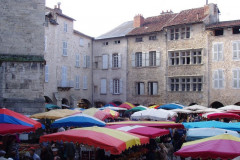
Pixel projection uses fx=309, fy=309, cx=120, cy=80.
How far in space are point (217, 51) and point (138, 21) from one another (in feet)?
31.0

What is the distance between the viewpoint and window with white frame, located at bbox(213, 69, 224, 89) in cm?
2595

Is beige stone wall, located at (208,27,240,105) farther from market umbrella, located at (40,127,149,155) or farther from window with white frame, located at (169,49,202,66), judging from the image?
market umbrella, located at (40,127,149,155)

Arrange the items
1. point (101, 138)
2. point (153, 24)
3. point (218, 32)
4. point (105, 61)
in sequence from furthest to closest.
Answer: point (105, 61)
point (153, 24)
point (218, 32)
point (101, 138)

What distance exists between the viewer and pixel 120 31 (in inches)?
1303

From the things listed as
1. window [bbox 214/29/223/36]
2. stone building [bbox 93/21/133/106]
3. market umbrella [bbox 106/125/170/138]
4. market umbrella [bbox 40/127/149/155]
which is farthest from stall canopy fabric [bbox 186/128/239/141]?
stone building [bbox 93/21/133/106]

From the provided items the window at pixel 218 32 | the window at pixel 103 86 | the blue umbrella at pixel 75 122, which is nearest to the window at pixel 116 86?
the window at pixel 103 86

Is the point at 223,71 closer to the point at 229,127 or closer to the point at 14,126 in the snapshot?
the point at 229,127

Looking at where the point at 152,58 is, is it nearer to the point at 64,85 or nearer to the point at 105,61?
the point at 105,61

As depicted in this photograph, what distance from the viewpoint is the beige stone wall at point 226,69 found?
2531 centimetres

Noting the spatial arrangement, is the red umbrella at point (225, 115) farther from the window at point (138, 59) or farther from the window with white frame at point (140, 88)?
the window at point (138, 59)

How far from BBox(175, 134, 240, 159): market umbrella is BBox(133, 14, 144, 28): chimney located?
86.8 ft

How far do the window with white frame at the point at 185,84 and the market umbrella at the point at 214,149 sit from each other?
69.0ft

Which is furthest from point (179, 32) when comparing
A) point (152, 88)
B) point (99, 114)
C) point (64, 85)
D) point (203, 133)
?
point (203, 133)

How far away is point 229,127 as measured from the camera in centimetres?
1022
